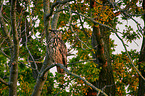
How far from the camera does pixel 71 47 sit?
31.8 feet

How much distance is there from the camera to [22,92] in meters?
8.98

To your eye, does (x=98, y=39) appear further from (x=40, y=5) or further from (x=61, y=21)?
(x=40, y=5)

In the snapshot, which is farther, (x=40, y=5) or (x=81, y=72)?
(x=40, y=5)

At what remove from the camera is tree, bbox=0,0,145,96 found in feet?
17.0

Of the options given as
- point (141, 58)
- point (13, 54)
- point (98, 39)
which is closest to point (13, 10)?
point (13, 54)

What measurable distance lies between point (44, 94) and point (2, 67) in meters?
2.71

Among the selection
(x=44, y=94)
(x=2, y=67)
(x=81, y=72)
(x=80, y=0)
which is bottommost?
(x=44, y=94)

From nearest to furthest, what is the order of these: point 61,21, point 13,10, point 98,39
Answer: point 13,10 < point 98,39 < point 61,21

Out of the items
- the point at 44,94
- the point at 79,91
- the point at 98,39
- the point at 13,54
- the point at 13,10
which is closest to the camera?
the point at 13,10

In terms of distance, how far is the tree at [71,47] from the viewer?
5.19 meters

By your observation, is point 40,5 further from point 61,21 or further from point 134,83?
point 134,83

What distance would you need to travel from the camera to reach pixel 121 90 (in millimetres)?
10289

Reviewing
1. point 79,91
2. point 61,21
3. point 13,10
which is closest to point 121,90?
point 79,91

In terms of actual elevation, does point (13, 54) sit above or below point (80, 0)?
below
